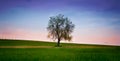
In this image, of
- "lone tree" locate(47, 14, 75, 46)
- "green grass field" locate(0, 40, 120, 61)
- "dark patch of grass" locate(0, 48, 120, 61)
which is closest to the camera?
"dark patch of grass" locate(0, 48, 120, 61)

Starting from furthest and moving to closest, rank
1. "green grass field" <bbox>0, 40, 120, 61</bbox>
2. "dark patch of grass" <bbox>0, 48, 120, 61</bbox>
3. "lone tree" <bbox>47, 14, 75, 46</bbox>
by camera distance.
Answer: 1. "lone tree" <bbox>47, 14, 75, 46</bbox>
2. "green grass field" <bbox>0, 40, 120, 61</bbox>
3. "dark patch of grass" <bbox>0, 48, 120, 61</bbox>

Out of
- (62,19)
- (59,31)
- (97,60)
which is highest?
(62,19)

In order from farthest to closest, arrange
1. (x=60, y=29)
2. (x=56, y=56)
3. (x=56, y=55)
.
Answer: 1. (x=60, y=29)
2. (x=56, y=55)
3. (x=56, y=56)

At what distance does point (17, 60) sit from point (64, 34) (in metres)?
29.4

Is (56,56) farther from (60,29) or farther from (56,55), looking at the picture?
(60,29)

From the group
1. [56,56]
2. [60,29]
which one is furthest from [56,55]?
[60,29]

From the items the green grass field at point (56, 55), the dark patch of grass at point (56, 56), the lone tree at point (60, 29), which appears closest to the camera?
the dark patch of grass at point (56, 56)

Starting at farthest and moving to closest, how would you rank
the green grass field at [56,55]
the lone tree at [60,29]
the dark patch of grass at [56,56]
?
the lone tree at [60,29] → the green grass field at [56,55] → the dark patch of grass at [56,56]

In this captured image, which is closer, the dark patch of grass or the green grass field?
the dark patch of grass

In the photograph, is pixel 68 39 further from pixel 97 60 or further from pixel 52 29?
pixel 97 60

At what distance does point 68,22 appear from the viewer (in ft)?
125

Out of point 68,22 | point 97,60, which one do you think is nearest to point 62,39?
point 68,22

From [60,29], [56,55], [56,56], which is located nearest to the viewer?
[56,56]

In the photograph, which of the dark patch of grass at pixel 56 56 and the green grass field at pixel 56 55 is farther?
the green grass field at pixel 56 55
